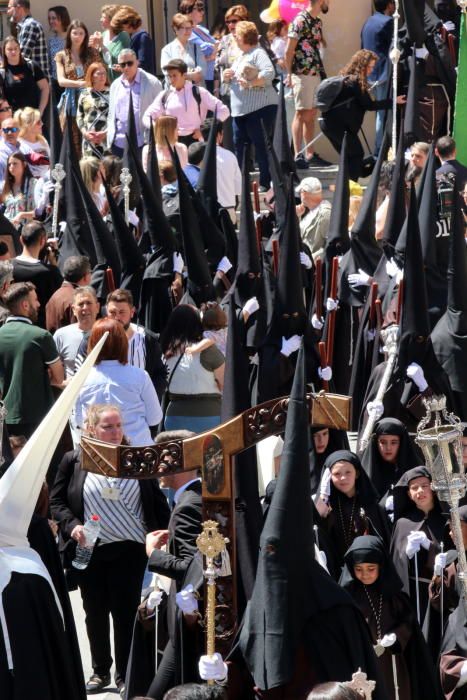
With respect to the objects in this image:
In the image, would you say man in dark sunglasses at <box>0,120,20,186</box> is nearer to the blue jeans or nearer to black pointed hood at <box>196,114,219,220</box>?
black pointed hood at <box>196,114,219,220</box>

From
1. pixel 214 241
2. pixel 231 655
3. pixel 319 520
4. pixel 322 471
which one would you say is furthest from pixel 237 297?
pixel 231 655

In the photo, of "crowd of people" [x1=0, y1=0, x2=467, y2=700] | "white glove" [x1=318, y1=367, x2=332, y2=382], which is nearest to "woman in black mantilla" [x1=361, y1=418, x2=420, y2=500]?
"crowd of people" [x1=0, y1=0, x2=467, y2=700]

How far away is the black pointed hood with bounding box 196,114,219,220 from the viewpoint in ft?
42.3

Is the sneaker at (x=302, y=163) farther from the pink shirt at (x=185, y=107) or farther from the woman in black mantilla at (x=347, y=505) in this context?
the woman in black mantilla at (x=347, y=505)

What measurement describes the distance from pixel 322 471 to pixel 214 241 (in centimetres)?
399

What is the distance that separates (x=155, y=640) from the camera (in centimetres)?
714

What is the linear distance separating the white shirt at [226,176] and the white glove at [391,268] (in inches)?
102

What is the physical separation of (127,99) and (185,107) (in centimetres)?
62

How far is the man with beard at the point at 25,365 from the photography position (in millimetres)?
9172

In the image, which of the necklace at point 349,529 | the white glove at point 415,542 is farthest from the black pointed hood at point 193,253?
the white glove at point 415,542

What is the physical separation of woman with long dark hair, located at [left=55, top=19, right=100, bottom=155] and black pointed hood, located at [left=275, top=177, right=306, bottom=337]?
5.25 meters

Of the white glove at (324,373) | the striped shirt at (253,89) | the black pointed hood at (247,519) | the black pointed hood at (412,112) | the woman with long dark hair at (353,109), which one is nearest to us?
the black pointed hood at (247,519)

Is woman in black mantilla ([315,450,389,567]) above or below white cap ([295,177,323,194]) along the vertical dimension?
below

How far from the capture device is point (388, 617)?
23.9ft
